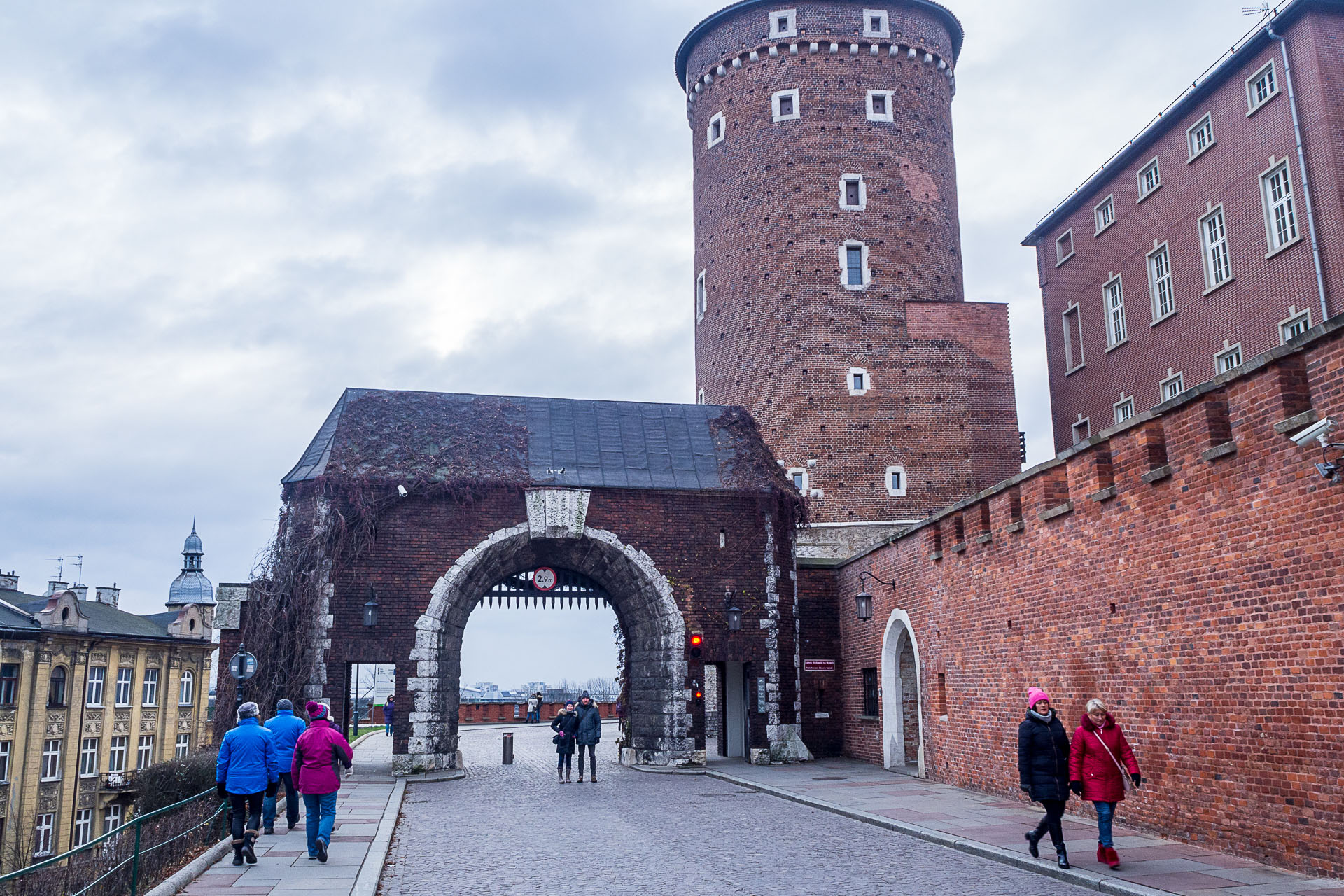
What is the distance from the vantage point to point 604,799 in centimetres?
1636

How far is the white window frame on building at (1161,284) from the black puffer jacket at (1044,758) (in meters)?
19.1

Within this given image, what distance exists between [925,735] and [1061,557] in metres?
5.56

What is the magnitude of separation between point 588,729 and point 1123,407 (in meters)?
17.2

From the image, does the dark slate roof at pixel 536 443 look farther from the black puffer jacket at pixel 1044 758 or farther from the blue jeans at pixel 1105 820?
the blue jeans at pixel 1105 820

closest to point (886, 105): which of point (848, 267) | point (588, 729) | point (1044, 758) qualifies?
point (848, 267)

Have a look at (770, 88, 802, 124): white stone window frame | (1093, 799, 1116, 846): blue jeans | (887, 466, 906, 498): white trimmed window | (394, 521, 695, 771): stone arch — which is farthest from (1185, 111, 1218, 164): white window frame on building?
(1093, 799, 1116, 846): blue jeans

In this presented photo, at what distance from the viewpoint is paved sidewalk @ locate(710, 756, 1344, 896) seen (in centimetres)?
873

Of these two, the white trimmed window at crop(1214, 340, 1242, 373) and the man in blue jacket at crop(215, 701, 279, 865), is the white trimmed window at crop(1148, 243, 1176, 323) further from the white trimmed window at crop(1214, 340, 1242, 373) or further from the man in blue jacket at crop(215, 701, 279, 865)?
the man in blue jacket at crop(215, 701, 279, 865)

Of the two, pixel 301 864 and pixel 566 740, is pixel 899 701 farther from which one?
pixel 301 864

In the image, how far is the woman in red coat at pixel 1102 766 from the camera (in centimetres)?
962

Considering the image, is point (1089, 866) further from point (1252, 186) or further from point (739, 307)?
point (739, 307)

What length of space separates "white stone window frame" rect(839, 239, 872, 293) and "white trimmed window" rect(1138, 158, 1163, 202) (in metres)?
7.33

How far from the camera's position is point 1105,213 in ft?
98.0

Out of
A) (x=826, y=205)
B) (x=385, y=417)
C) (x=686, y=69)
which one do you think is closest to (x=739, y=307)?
(x=826, y=205)
